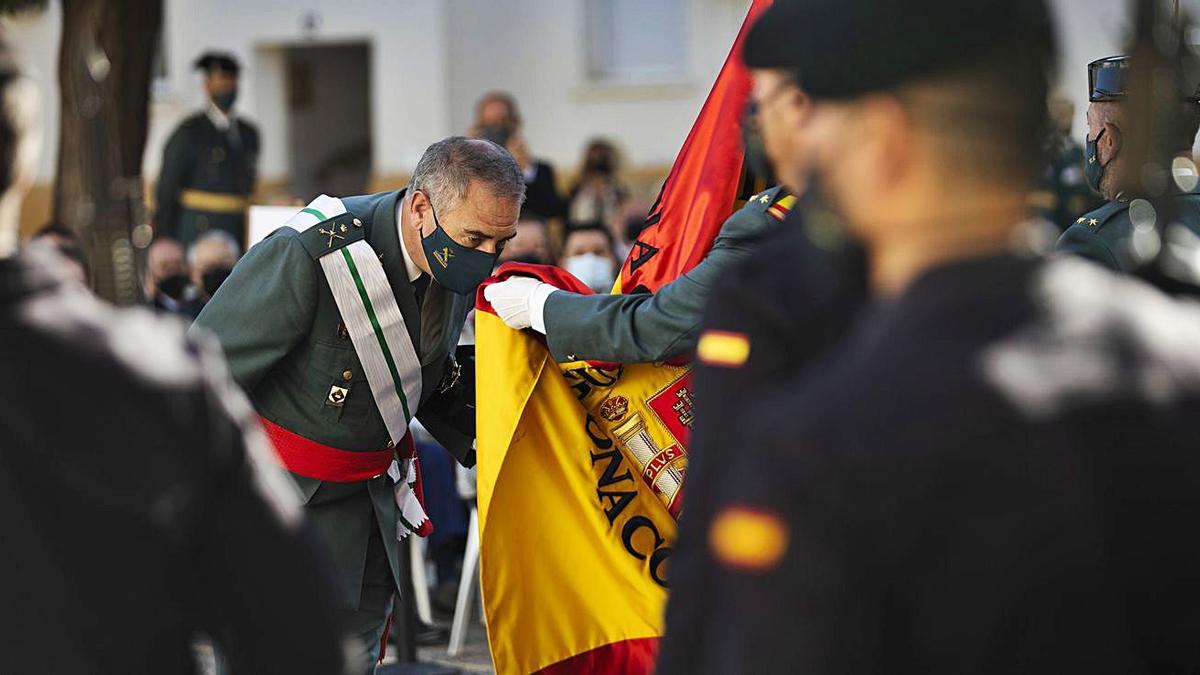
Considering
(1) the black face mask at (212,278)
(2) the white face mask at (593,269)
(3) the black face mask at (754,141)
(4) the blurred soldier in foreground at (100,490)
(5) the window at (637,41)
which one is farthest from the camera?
(5) the window at (637,41)

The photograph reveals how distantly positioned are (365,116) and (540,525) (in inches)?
589

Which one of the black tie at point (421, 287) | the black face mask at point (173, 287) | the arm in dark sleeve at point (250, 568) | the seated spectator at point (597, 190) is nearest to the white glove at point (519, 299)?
the black tie at point (421, 287)

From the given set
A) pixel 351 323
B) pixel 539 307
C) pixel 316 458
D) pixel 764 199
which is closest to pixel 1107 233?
pixel 764 199

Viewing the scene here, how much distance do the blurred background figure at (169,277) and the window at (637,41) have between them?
8452mm

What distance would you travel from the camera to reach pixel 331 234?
441 centimetres

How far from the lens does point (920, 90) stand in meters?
1.80

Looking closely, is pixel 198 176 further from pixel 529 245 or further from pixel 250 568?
pixel 250 568

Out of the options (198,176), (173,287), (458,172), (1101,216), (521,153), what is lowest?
(173,287)

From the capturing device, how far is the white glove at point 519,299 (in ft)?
15.0

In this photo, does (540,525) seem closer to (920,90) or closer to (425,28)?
(920,90)

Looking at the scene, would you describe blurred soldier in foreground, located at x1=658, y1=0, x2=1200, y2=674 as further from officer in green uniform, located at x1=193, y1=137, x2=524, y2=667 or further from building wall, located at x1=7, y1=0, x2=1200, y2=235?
building wall, located at x1=7, y1=0, x2=1200, y2=235

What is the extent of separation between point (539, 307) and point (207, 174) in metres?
8.29

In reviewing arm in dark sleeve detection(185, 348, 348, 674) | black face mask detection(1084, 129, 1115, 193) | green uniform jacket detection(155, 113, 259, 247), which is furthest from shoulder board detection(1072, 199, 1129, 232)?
green uniform jacket detection(155, 113, 259, 247)

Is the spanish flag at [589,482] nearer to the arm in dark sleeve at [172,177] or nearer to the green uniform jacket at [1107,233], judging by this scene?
the green uniform jacket at [1107,233]
